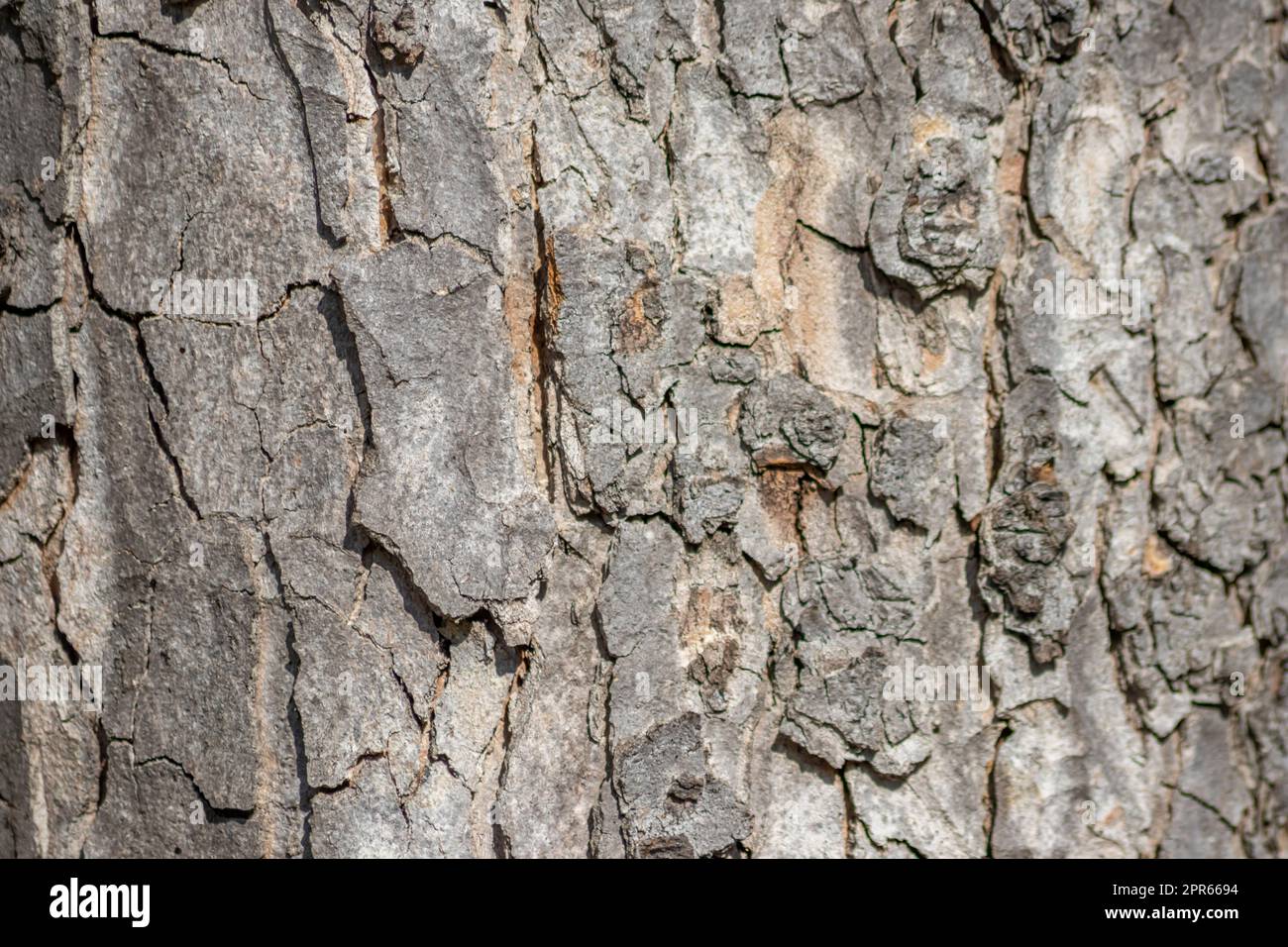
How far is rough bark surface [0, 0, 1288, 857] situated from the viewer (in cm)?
130

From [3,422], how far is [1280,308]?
2058 millimetres

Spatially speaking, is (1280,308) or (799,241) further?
(1280,308)

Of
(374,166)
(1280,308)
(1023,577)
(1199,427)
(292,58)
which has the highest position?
(292,58)

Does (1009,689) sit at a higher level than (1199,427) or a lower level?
lower

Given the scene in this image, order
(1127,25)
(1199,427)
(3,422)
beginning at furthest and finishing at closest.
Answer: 1. (1199,427)
2. (1127,25)
3. (3,422)

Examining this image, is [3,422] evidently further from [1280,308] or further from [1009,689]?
[1280,308]

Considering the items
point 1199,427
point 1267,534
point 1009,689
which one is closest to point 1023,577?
point 1009,689

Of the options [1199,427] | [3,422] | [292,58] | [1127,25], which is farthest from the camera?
[1199,427]

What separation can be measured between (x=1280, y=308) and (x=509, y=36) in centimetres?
138

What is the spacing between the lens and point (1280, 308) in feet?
5.60

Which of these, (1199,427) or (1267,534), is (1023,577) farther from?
(1267,534)

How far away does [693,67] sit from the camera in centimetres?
135

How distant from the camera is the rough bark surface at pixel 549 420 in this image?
1.30 m

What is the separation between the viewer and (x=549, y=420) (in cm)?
133
